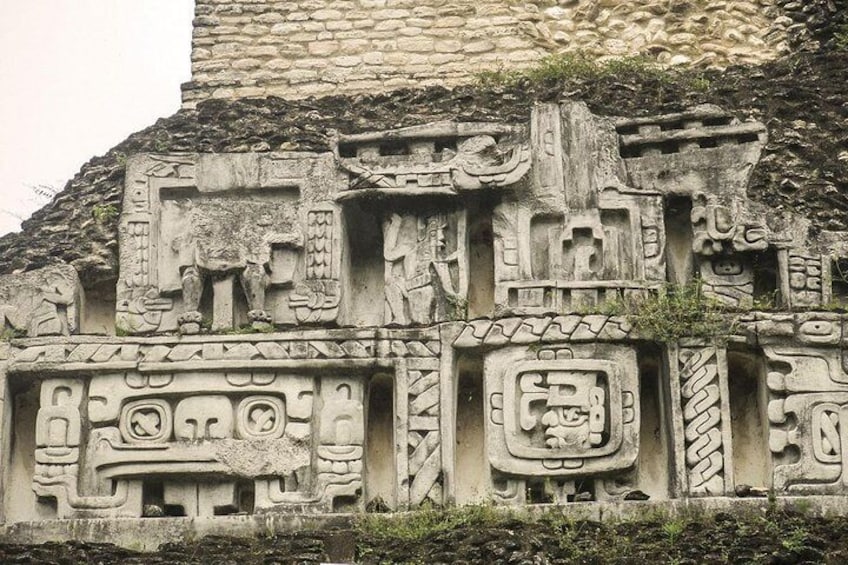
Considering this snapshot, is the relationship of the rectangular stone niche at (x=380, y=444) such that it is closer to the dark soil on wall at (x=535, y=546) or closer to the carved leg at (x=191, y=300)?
the dark soil on wall at (x=535, y=546)

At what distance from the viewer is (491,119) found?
1630 cm

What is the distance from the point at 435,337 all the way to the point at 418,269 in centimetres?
59

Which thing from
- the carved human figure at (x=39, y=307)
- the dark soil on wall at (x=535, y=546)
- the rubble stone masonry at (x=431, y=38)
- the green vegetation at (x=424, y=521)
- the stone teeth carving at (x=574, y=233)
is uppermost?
the rubble stone masonry at (x=431, y=38)

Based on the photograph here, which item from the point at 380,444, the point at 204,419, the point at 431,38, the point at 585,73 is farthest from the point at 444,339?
the point at 431,38

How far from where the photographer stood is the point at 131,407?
1481 cm

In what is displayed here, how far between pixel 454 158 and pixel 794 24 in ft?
13.6

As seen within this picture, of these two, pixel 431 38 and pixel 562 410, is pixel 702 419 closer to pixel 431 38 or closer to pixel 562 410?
pixel 562 410

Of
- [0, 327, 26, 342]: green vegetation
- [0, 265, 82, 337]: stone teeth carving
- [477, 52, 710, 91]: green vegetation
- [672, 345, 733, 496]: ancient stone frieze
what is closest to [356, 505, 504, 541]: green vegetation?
[672, 345, 733, 496]: ancient stone frieze

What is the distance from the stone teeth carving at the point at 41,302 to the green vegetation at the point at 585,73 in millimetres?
3887

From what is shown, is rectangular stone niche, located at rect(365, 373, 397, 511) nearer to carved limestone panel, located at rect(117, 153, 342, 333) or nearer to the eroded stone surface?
the eroded stone surface

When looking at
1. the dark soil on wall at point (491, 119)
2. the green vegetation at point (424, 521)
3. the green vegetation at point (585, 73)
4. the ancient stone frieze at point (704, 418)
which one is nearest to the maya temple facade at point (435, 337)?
the ancient stone frieze at point (704, 418)

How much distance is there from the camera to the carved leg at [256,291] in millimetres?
14984

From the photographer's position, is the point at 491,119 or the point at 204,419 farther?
the point at 491,119

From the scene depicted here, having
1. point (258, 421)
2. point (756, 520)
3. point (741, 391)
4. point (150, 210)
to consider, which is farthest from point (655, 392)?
point (150, 210)
